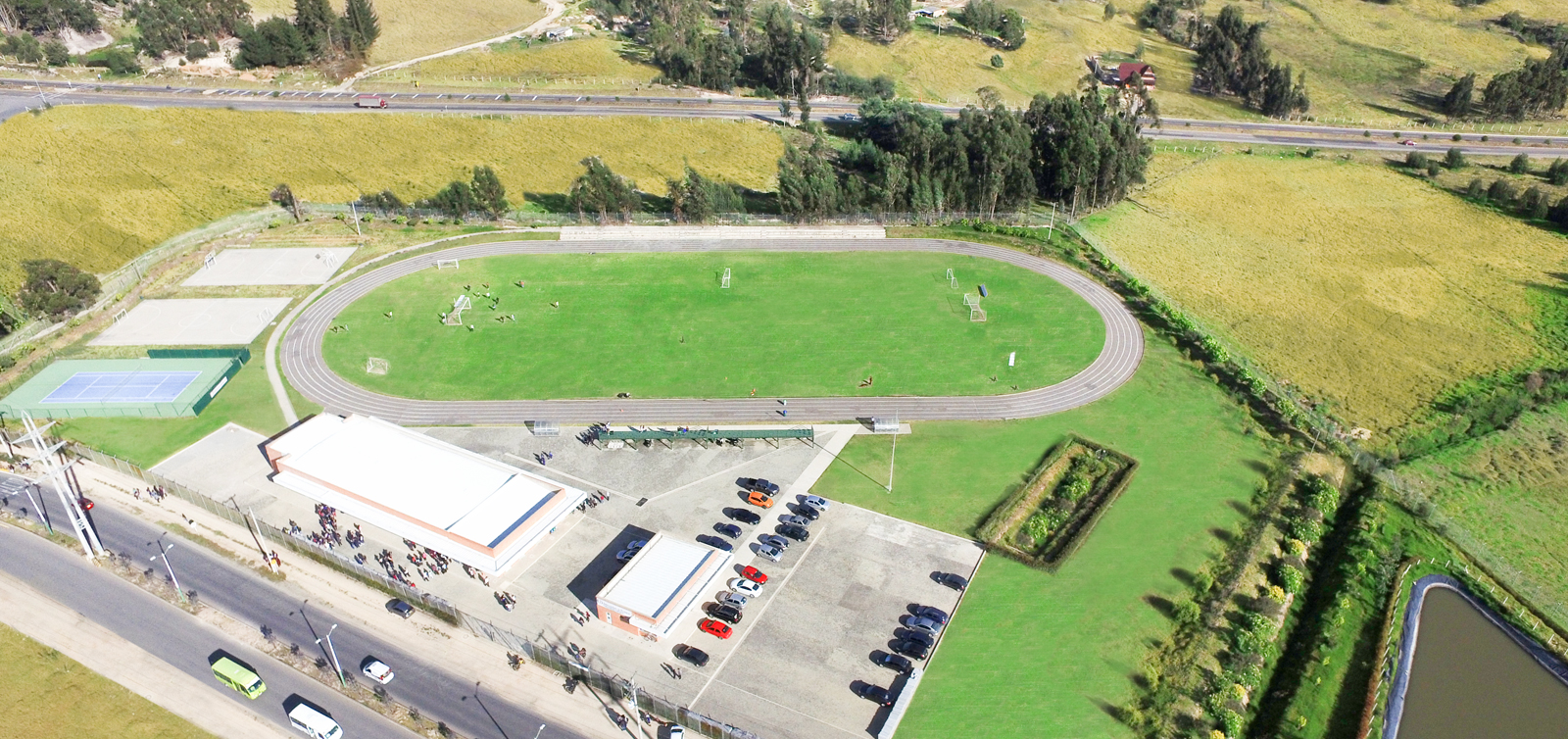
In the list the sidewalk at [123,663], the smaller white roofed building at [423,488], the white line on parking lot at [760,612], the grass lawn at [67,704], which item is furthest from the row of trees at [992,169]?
the grass lawn at [67,704]

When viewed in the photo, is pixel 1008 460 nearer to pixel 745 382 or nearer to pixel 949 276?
pixel 745 382

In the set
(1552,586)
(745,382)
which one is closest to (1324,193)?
(1552,586)

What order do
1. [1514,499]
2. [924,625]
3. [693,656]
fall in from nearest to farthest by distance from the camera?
[693,656] < [924,625] < [1514,499]

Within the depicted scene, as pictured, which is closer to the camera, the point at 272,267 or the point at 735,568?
the point at 735,568

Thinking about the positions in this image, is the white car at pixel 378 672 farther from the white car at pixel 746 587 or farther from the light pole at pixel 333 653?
the white car at pixel 746 587

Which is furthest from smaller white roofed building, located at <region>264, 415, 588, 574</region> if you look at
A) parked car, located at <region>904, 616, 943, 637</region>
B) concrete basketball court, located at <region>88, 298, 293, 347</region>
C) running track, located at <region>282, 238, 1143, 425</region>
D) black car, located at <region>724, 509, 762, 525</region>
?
parked car, located at <region>904, 616, 943, 637</region>

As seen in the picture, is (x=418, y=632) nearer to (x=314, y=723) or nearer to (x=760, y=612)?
(x=314, y=723)

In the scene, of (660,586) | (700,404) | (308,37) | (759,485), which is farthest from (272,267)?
(308,37)
